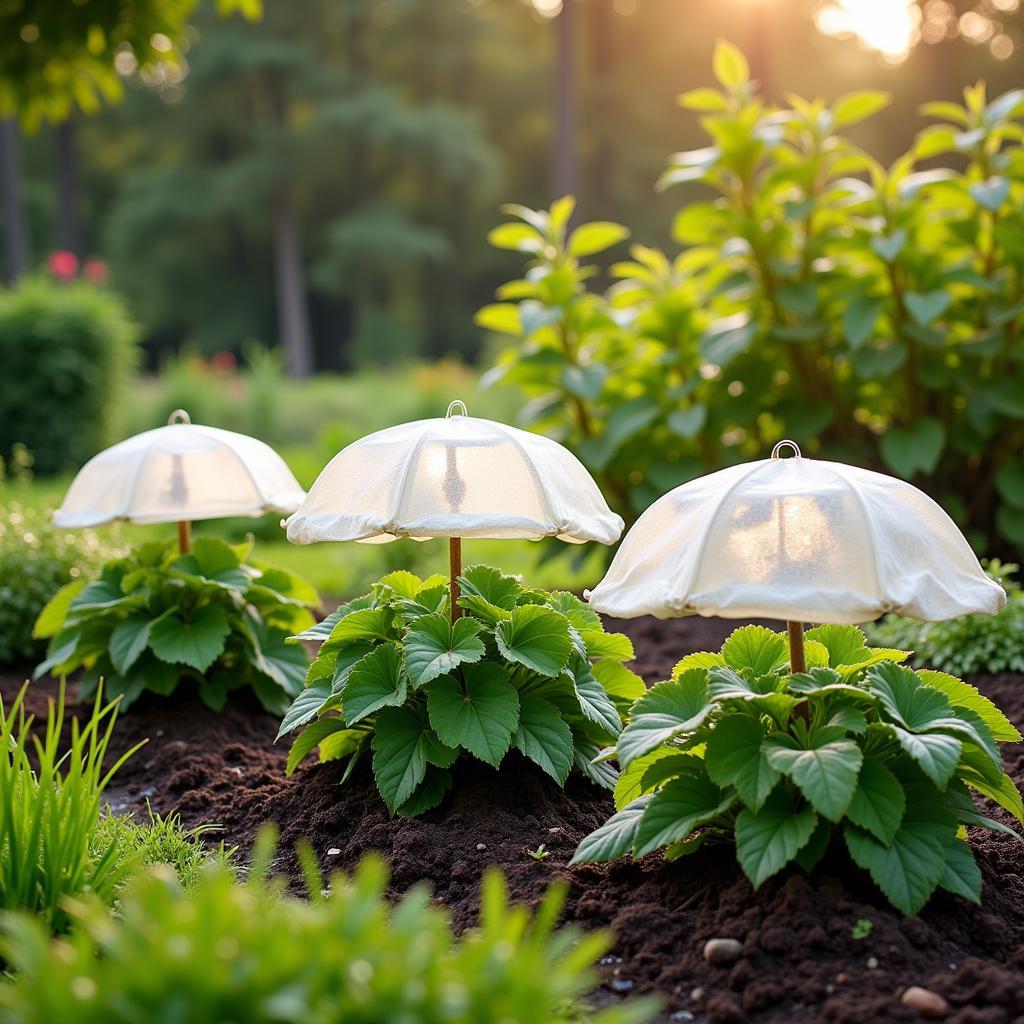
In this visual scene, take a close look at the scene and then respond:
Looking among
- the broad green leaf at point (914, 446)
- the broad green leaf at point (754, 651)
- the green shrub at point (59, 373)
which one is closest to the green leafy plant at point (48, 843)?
the broad green leaf at point (754, 651)

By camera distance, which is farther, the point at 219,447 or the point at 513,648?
the point at 219,447

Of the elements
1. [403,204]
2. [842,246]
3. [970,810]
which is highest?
[403,204]

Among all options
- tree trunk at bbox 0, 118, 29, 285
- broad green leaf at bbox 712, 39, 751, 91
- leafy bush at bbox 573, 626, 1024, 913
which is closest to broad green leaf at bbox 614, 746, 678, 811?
leafy bush at bbox 573, 626, 1024, 913

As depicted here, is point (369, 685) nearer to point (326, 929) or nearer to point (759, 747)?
point (759, 747)

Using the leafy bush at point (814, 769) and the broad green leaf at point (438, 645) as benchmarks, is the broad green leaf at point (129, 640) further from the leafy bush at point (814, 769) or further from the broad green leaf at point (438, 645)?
the leafy bush at point (814, 769)

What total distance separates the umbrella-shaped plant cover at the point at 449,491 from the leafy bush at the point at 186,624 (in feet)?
4.10

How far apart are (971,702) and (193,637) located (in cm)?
269

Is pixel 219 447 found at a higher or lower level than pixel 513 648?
higher

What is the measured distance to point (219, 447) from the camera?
436cm

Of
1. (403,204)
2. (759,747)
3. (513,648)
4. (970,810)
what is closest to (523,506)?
(513,648)

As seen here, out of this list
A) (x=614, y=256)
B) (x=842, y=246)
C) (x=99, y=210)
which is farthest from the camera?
(x=99, y=210)

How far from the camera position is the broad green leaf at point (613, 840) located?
9.01 ft

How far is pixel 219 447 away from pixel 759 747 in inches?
97.6

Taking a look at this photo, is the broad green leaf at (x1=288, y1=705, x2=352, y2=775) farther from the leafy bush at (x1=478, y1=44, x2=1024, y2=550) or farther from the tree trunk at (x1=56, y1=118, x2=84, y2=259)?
the tree trunk at (x1=56, y1=118, x2=84, y2=259)
